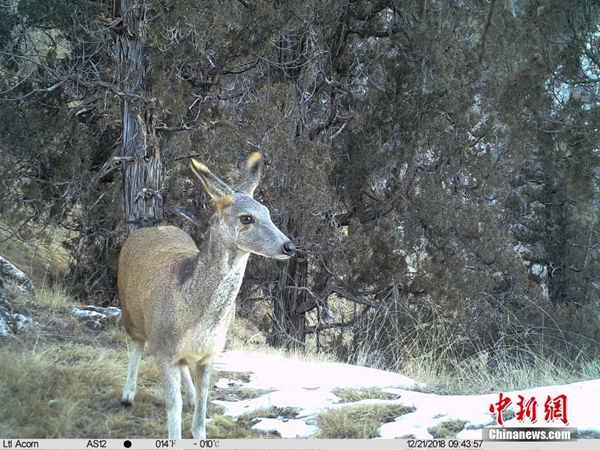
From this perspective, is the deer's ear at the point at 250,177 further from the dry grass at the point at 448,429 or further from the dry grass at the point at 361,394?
the dry grass at the point at 448,429

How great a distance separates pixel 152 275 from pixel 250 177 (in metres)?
1.20

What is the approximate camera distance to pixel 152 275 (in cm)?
666

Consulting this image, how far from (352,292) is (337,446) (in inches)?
388

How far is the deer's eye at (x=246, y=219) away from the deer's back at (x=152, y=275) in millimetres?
533

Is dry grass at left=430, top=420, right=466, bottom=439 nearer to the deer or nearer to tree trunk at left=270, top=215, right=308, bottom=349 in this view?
the deer

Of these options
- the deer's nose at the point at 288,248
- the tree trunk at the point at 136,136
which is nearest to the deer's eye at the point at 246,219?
the deer's nose at the point at 288,248

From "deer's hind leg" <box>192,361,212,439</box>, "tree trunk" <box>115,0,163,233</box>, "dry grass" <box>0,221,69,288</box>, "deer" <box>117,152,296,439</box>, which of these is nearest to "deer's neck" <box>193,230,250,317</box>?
"deer" <box>117,152,296,439</box>

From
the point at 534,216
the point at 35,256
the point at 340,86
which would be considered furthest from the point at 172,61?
the point at 534,216

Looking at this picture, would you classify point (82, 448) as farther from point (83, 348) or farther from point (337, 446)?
point (83, 348)

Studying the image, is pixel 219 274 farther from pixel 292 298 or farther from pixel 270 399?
pixel 292 298

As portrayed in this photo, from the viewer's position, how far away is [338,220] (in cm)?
1548

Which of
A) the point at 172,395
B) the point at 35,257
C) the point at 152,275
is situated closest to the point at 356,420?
the point at 172,395

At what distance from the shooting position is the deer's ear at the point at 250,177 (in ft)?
22.0

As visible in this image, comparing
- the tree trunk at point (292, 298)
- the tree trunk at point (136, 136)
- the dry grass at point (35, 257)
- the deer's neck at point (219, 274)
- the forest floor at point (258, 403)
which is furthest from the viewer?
the tree trunk at point (292, 298)
